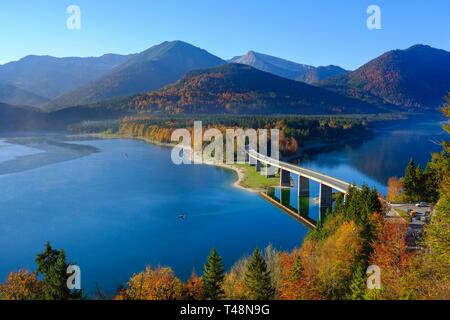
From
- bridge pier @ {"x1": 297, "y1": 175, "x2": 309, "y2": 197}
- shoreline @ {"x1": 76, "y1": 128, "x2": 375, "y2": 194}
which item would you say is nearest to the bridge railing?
bridge pier @ {"x1": 297, "y1": 175, "x2": 309, "y2": 197}

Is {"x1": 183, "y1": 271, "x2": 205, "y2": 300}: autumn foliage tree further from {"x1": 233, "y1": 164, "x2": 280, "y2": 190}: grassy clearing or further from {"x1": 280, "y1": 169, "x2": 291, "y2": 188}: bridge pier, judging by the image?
{"x1": 280, "y1": 169, "x2": 291, "y2": 188}: bridge pier

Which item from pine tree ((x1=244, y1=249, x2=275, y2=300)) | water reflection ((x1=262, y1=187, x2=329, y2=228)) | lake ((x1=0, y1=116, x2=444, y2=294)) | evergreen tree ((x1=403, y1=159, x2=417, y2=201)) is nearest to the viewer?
pine tree ((x1=244, y1=249, x2=275, y2=300))

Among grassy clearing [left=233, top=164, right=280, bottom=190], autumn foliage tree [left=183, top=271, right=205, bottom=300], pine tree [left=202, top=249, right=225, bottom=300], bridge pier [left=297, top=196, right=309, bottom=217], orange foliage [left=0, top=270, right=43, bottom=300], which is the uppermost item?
pine tree [left=202, top=249, right=225, bottom=300]

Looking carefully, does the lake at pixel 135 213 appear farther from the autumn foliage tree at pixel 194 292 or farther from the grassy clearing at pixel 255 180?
the autumn foliage tree at pixel 194 292

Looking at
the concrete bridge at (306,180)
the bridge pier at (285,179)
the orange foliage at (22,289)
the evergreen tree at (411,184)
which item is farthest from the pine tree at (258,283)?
the bridge pier at (285,179)

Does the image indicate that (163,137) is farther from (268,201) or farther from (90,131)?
(268,201)
